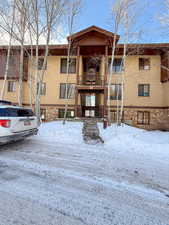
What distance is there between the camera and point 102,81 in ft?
49.5

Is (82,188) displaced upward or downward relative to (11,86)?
downward

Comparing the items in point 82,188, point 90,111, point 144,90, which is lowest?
point 82,188

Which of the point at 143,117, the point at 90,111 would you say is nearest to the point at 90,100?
the point at 90,111

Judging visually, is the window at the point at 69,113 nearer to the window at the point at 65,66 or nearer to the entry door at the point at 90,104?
the entry door at the point at 90,104

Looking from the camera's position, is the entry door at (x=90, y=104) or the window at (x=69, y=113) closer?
the window at (x=69, y=113)

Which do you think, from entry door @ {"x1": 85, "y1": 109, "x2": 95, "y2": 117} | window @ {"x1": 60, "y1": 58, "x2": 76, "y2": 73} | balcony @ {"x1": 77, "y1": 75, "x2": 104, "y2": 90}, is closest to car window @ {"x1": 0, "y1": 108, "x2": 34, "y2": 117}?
balcony @ {"x1": 77, "y1": 75, "x2": 104, "y2": 90}

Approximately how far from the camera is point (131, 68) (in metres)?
15.9

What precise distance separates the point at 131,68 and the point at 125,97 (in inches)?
135

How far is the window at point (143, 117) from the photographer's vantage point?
15.7 meters

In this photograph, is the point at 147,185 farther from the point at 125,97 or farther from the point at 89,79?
the point at 89,79

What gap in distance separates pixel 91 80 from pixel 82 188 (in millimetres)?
14370

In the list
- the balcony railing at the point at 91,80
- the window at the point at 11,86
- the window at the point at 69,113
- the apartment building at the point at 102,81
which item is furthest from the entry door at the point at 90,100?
the window at the point at 11,86

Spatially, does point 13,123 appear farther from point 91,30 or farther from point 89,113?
point 91,30

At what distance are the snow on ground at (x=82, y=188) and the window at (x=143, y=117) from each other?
11.4m
